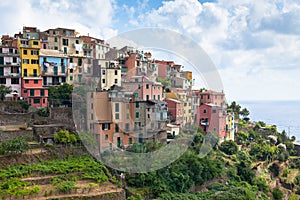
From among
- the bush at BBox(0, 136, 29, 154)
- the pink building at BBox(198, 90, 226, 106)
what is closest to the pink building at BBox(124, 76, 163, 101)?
the bush at BBox(0, 136, 29, 154)

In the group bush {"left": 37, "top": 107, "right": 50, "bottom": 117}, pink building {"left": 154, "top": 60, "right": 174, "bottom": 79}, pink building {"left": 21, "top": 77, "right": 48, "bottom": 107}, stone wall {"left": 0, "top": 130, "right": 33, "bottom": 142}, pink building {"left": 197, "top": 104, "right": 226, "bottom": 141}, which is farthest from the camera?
pink building {"left": 154, "top": 60, "right": 174, "bottom": 79}

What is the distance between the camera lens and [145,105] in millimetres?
11133

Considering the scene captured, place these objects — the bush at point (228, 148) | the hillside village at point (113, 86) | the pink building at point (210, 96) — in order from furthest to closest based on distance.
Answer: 1. the pink building at point (210, 96)
2. the bush at point (228, 148)
3. the hillside village at point (113, 86)

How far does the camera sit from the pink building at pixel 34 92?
13.1 metres

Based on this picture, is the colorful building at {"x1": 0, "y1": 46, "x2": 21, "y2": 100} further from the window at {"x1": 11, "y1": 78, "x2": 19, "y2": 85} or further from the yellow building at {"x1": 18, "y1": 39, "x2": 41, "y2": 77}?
the yellow building at {"x1": 18, "y1": 39, "x2": 41, "y2": 77}

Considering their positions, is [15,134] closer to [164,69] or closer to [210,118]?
[164,69]

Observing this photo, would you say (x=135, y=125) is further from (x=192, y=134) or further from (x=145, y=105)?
(x=192, y=134)

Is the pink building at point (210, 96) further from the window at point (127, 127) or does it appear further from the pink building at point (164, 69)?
the window at point (127, 127)

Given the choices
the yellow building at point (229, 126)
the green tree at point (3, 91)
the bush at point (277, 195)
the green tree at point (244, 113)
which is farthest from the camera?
the green tree at point (244, 113)

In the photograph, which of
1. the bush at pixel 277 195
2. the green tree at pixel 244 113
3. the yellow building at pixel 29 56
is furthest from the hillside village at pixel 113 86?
the green tree at pixel 244 113

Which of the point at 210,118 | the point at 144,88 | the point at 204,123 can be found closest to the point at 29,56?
the point at 144,88

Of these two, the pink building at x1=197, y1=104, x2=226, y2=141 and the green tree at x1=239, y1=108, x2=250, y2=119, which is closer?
the pink building at x1=197, y1=104, x2=226, y2=141

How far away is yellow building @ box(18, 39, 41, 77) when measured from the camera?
13.6 meters

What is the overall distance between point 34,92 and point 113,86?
3.61m
